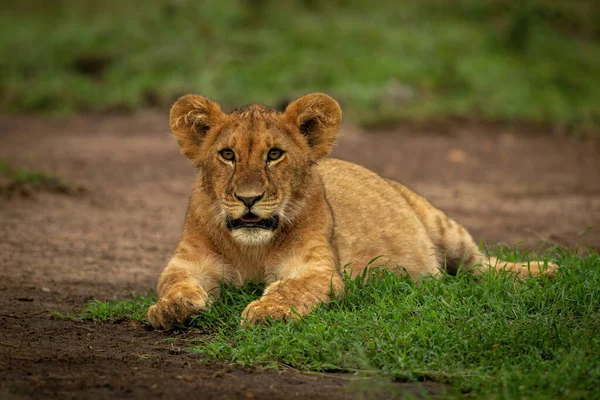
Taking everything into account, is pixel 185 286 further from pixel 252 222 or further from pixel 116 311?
pixel 116 311

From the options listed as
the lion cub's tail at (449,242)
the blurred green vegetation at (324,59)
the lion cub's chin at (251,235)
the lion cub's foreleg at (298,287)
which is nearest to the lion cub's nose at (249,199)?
the lion cub's chin at (251,235)

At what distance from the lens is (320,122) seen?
5199 millimetres

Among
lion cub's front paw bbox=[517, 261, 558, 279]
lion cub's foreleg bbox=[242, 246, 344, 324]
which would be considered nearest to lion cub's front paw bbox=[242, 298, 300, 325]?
lion cub's foreleg bbox=[242, 246, 344, 324]

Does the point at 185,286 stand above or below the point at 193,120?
below

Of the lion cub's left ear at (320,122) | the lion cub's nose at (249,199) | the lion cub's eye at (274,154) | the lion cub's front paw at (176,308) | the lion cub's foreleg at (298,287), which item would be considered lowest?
the lion cub's front paw at (176,308)

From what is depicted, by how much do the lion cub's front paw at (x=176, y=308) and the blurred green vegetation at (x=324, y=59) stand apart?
337 inches

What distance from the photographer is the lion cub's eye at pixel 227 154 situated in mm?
4879

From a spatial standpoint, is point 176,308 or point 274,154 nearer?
→ point 176,308

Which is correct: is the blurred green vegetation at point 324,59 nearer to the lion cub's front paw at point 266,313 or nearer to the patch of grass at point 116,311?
the patch of grass at point 116,311

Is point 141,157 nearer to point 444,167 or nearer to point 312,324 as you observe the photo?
point 444,167

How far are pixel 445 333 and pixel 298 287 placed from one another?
0.84 meters

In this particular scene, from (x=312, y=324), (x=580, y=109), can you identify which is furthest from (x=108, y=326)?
(x=580, y=109)

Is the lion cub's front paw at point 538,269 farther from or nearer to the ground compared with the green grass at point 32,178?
farther from the ground

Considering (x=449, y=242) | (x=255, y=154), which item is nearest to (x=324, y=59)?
(x=449, y=242)
